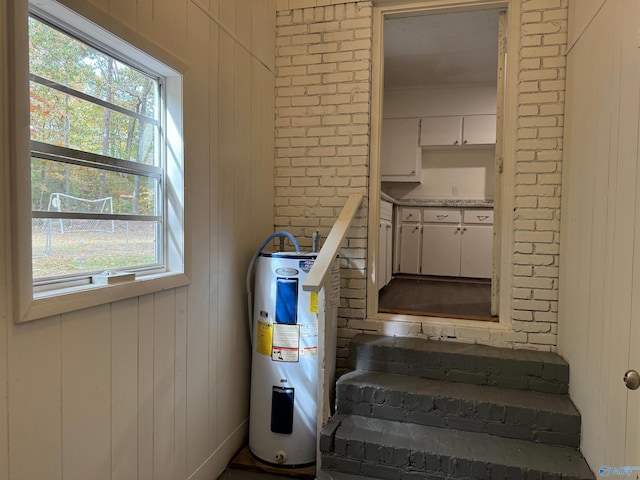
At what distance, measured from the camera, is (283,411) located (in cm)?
217

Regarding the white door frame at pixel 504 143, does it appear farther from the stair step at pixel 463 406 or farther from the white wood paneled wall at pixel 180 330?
the white wood paneled wall at pixel 180 330

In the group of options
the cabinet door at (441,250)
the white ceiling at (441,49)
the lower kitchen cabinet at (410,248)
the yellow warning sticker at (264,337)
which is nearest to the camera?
the yellow warning sticker at (264,337)

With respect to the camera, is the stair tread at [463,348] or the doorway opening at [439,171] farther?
the doorway opening at [439,171]

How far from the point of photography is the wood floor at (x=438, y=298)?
2.86 meters

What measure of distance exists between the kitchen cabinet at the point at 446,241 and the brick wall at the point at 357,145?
2.50 m

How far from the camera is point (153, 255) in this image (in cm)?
171

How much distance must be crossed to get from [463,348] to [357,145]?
147 cm

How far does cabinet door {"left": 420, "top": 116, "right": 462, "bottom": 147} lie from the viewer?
4.95 metres

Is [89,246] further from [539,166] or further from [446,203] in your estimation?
[446,203]

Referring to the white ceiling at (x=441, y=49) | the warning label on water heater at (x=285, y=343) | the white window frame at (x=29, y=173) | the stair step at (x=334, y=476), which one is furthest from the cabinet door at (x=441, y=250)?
the white window frame at (x=29, y=173)

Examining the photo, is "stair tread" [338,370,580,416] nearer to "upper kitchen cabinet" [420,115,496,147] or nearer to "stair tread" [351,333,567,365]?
"stair tread" [351,333,567,365]

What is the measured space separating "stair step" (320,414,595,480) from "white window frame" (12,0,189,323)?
114 centimetres

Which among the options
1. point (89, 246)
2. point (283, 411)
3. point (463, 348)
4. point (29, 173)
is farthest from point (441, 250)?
point (29, 173)

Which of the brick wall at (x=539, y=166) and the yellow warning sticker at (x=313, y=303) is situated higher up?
the brick wall at (x=539, y=166)
